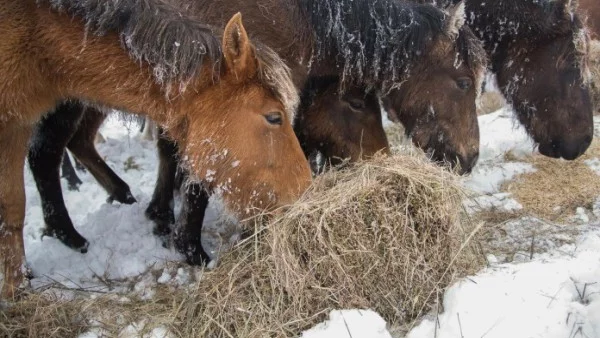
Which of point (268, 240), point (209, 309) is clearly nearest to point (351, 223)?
point (268, 240)

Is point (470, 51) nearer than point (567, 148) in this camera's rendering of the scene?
Yes

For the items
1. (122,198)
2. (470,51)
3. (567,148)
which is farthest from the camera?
(567,148)

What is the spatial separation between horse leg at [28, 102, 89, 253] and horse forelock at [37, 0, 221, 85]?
4.18 ft

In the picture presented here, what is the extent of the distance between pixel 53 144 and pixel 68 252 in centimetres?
85

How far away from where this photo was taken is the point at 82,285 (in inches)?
158

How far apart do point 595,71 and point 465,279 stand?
5.65 metres

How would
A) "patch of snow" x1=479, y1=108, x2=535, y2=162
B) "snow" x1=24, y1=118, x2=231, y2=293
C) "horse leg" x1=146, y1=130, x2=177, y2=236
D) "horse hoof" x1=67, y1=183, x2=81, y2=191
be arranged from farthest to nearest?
1. "horse hoof" x1=67, y1=183, x2=81, y2=191
2. "patch of snow" x1=479, y1=108, x2=535, y2=162
3. "horse leg" x1=146, y1=130, x2=177, y2=236
4. "snow" x1=24, y1=118, x2=231, y2=293

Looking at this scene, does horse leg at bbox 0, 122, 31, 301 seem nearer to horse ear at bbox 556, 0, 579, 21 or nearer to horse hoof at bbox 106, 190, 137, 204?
horse hoof at bbox 106, 190, 137, 204

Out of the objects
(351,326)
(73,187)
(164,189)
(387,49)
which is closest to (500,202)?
(387,49)

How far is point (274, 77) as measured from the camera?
11.4ft

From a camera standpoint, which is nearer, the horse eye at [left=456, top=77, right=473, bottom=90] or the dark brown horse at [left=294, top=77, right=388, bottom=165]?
the horse eye at [left=456, top=77, right=473, bottom=90]

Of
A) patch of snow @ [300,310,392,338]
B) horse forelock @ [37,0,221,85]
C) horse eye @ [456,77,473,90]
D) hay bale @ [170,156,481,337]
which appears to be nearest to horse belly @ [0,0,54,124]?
horse forelock @ [37,0,221,85]

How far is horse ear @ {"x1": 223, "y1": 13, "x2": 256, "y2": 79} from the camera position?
3256 mm

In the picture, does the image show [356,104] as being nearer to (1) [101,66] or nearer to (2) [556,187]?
(1) [101,66]
